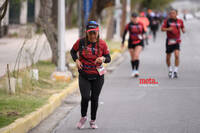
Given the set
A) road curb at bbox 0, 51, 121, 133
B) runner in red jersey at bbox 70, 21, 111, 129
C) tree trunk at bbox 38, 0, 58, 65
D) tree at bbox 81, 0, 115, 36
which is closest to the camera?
road curb at bbox 0, 51, 121, 133

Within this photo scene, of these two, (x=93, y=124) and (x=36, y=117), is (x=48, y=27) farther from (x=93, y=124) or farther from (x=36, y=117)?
(x=93, y=124)

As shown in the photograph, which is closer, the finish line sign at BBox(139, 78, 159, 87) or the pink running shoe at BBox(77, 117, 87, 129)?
the pink running shoe at BBox(77, 117, 87, 129)

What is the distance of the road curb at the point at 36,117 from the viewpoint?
7.30 m

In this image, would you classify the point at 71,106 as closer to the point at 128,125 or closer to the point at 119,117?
the point at 119,117

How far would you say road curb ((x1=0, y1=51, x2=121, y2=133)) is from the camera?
23.9 ft

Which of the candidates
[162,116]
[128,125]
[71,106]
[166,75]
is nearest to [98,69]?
[128,125]

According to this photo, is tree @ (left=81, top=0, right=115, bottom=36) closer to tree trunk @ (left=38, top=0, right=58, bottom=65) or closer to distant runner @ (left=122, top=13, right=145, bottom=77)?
tree trunk @ (left=38, top=0, right=58, bottom=65)

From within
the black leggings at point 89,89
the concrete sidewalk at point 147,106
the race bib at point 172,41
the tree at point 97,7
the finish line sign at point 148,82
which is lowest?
the finish line sign at point 148,82

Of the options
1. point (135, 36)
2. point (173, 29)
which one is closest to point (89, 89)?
→ point (173, 29)

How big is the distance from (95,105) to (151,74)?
7.82 metres

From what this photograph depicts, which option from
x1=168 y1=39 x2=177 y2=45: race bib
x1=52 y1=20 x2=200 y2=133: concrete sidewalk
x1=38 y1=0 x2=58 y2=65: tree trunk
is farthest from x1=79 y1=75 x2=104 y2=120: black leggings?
x1=168 y1=39 x2=177 y2=45: race bib

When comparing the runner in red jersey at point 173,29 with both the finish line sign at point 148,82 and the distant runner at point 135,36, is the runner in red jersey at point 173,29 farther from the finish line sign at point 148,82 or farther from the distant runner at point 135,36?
the finish line sign at point 148,82

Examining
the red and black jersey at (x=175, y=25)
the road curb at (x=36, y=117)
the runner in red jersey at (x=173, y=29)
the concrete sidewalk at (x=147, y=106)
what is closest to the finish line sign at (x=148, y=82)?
the concrete sidewalk at (x=147, y=106)

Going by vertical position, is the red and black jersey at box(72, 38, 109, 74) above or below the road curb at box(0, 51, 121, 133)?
above
